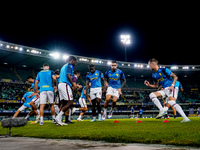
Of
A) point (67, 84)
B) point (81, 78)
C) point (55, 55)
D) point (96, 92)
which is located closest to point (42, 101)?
point (67, 84)

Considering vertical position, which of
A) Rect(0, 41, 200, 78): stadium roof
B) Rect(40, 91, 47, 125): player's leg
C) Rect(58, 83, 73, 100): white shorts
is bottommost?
Rect(40, 91, 47, 125): player's leg

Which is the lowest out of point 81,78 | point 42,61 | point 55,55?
point 81,78

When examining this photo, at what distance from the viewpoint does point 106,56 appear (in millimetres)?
58062

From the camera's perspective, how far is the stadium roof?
30.6 m

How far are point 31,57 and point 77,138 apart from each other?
32.1 metres

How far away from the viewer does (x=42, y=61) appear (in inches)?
1405

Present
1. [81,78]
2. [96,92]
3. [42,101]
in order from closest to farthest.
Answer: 1. [42,101]
2. [96,92]
3. [81,78]

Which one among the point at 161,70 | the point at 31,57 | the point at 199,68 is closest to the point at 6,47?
the point at 31,57

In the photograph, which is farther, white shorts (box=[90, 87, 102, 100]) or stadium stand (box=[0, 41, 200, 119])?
stadium stand (box=[0, 41, 200, 119])

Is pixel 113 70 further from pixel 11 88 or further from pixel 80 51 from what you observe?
pixel 80 51

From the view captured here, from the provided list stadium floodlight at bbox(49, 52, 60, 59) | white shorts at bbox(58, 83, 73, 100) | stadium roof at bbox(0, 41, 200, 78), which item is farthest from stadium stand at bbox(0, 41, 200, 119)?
white shorts at bbox(58, 83, 73, 100)

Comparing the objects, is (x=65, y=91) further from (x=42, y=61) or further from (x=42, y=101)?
(x=42, y=61)

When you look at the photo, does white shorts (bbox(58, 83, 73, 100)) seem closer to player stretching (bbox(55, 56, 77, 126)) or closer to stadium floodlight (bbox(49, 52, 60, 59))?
player stretching (bbox(55, 56, 77, 126))

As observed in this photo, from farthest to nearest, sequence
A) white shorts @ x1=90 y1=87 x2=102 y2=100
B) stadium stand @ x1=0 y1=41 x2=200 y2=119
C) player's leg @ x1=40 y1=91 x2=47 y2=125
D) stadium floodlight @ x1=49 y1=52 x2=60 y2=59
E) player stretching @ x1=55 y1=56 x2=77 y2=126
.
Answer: stadium floodlight @ x1=49 y1=52 x2=60 y2=59 → stadium stand @ x1=0 y1=41 x2=200 y2=119 → white shorts @ x1=90 y1=87 x2=102 y2=100 → player's leg @ x1=40 y1=91 x2=47 y2=125 → player stretching @ x1=55 y1=56 x2=77 y2=126
